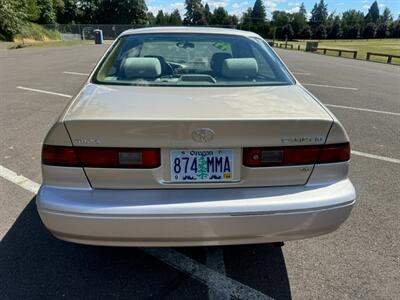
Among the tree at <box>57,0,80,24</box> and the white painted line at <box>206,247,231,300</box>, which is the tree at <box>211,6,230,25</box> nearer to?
the tree at <box>57,0,80,24</box>

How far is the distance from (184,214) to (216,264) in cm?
81

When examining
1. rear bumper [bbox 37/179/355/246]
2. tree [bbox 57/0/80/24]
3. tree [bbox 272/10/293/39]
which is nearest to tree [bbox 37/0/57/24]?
tree [bbox 57/0/80/24]

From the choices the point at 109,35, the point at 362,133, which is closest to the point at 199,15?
the point at 109,35

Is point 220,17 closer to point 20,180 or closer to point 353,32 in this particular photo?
point 353,32

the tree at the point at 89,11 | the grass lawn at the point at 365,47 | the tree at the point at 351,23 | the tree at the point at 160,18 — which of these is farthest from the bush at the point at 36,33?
the tree at the point at 351,23

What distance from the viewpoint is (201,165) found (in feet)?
6.70

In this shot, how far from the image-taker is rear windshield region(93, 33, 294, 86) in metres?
2.85

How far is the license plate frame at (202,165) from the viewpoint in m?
2.01

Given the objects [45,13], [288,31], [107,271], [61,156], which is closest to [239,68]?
[61,156]

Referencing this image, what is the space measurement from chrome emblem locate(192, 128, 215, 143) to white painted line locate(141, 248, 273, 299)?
1022 mm

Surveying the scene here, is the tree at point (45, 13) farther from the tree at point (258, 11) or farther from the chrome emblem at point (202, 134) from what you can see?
the tree at point (258, 11)

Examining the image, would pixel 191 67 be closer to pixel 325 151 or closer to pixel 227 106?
pixel 227 106

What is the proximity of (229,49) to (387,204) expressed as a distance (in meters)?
2.13

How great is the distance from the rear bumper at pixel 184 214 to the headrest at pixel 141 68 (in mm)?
1146
